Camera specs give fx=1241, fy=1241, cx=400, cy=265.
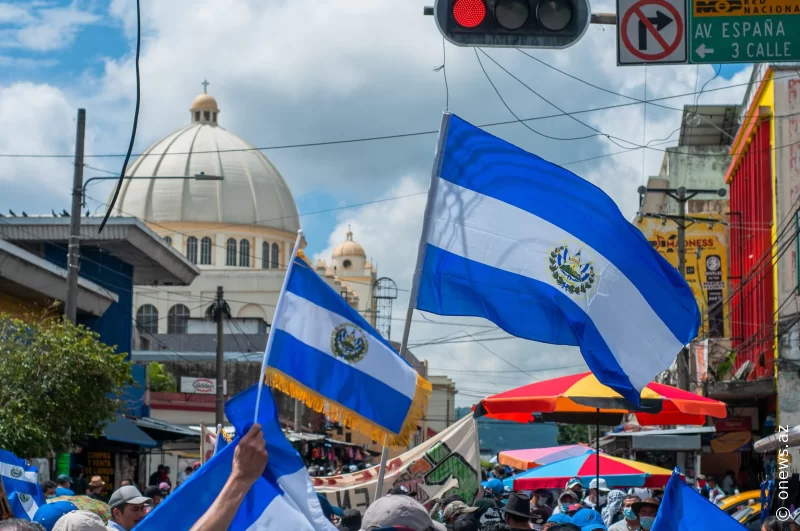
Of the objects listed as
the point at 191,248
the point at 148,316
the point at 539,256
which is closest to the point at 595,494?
the point at 539,256

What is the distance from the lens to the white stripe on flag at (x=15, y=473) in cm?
892

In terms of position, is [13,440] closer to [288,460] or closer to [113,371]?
[113,371]

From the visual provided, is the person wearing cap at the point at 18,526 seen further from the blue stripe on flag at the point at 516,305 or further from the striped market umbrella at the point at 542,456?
the striped market umbrella at the point at 542,456

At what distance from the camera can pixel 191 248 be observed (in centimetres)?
9000

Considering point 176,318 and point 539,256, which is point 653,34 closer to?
point 539,256

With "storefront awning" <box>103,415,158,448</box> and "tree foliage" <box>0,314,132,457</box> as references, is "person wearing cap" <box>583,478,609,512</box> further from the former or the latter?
"storefront awning" <box>103,415,158,448</box>

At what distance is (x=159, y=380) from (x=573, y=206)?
4648 cm

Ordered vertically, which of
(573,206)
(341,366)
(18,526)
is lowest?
(18,526)

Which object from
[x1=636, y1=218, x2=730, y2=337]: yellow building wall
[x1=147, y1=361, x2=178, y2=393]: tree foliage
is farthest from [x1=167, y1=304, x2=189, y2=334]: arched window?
[x1=636, y1=218, x2=730, y2=337]: yellow building wall

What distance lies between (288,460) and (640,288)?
3.60m

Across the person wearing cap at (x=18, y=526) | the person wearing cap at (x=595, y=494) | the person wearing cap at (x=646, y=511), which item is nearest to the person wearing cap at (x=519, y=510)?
the person wearing cap at (x=646, y=511)

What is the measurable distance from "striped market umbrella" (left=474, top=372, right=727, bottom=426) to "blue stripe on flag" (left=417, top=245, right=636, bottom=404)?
327 centimetres

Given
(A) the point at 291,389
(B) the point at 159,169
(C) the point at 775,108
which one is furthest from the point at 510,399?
(B) the point at 159,169

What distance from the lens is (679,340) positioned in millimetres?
8078
